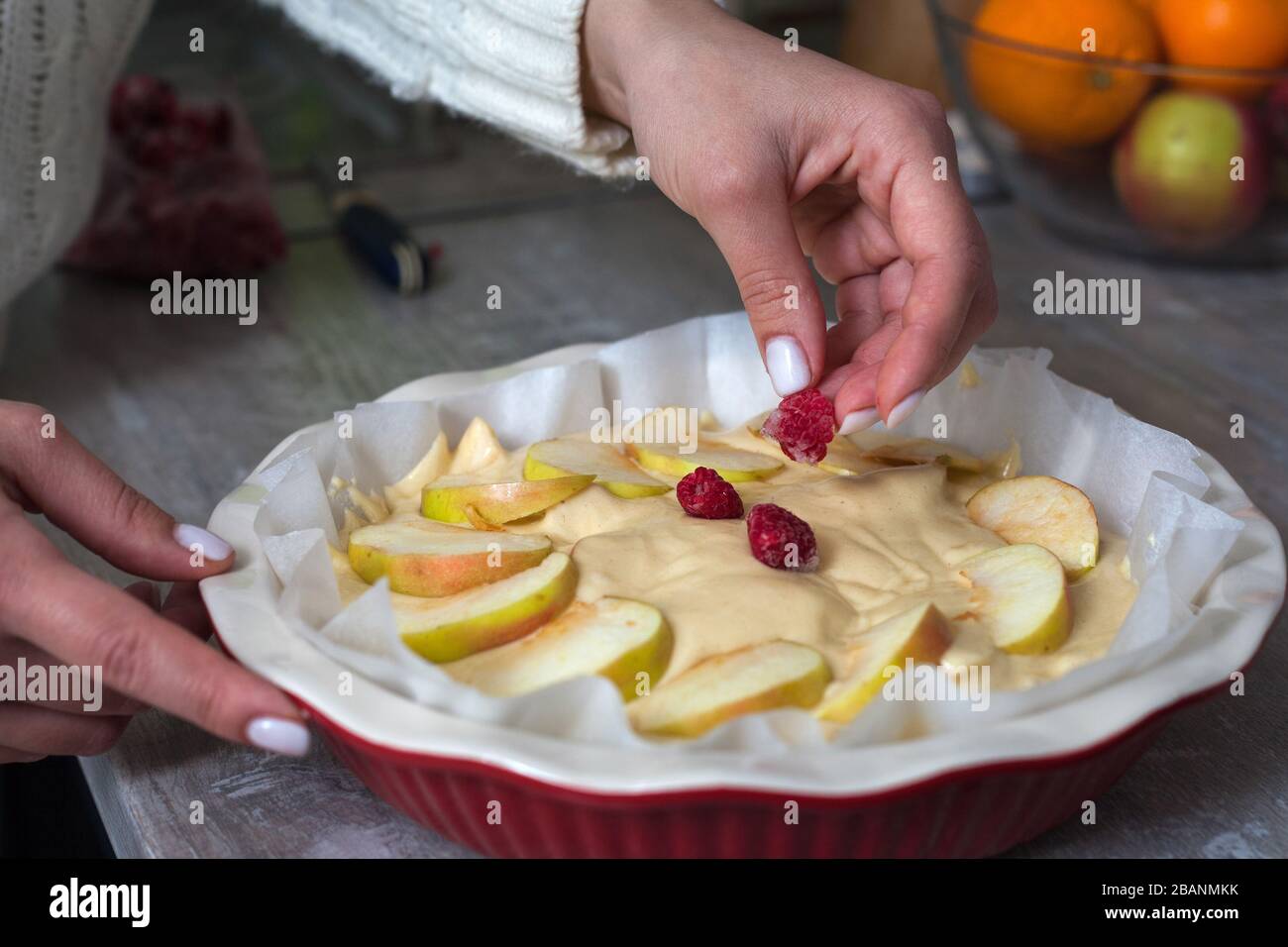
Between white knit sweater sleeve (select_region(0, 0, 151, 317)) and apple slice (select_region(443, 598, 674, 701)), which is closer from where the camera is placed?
apple slice (select_region(443, 598, 674, 701))

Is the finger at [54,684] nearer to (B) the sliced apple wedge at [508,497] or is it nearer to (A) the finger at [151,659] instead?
(A) the finger at [151,659]

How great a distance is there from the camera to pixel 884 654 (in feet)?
2.92

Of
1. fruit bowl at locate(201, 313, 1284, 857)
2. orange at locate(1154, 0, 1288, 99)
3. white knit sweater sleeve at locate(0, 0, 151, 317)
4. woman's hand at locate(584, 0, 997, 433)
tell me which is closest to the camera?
fruit bowl at locate(201, 313, 1284, 857)

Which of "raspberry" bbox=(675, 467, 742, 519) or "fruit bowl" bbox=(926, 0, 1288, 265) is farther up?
"fruit bowl" bbox=(926, 0, 1288, 265)

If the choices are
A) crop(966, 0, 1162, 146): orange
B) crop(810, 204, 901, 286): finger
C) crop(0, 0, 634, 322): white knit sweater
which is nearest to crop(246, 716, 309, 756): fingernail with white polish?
crop(810, 204, 901, 286): finger

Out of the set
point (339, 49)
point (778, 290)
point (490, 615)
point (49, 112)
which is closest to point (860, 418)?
point (778, 290)

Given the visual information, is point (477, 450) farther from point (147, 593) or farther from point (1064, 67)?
point (1064, 67)

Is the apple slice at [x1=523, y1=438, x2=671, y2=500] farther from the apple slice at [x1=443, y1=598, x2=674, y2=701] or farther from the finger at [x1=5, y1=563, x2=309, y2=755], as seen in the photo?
the finger at [x1=5, y1=563, x2=309, y2=755]

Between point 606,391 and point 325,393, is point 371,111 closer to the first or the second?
point 325,393

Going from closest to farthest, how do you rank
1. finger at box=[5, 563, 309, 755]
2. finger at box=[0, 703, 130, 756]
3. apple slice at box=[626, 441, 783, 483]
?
1. finger at box=[5, 563, 309, 755]
2. finger at box=[0, 703, 130, 756]
3. apple slice at box=[626, 441, 783, 483]

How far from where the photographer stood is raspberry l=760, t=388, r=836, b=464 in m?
1.09

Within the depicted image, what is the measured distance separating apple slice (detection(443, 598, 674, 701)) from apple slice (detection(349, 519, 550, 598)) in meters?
0.09

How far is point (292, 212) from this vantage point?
2.33m
